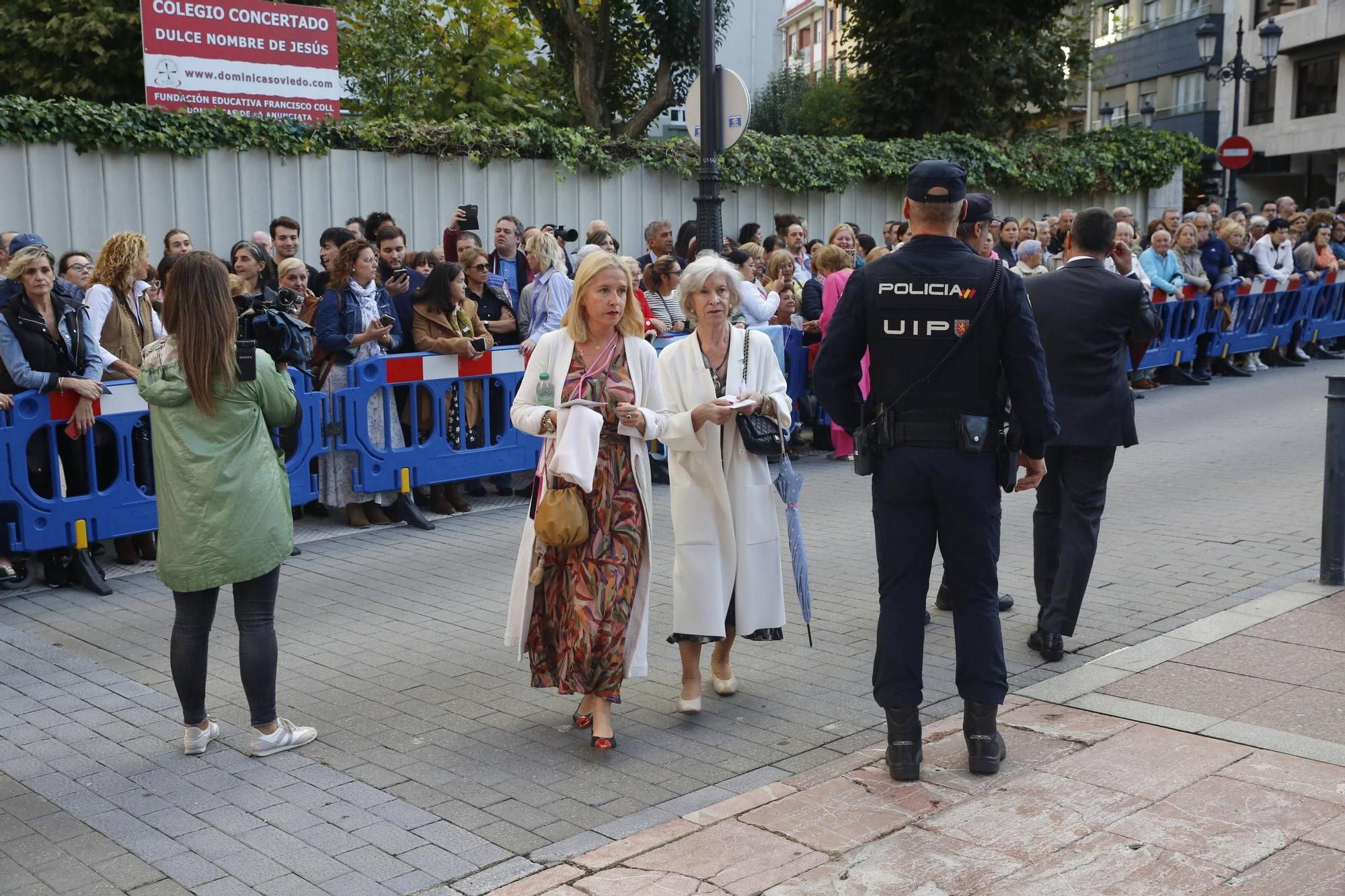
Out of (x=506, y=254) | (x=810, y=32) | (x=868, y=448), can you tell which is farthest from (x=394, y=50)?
(x=810, y=32)

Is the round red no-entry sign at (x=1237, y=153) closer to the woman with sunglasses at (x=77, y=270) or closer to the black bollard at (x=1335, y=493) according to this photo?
the black bollard at (x=1335, y=493)

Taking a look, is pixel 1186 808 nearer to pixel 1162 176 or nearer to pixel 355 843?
pixel 355 843

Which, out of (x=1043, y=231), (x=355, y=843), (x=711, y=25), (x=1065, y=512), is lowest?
(x=355, y=843)

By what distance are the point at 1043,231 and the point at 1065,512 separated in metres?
11.0

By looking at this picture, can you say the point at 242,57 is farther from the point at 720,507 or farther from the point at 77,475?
the point at 720,507

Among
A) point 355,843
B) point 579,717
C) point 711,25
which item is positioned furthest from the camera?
point 711,25

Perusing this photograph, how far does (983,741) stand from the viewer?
481 cm

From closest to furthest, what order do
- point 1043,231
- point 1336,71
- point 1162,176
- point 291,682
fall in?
point 291,682 < point 1043,231 < point 1162,176 < point 1336,71

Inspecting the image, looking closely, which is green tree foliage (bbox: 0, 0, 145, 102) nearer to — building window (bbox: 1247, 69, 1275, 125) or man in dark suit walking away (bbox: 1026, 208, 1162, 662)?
man in dark suit walking away (bbox: 1026, 208, 1162, 662)

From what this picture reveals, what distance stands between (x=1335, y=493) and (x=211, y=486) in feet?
18.7

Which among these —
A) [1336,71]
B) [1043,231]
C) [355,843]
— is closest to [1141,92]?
[1336,71]

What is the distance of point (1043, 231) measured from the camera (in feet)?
54.5

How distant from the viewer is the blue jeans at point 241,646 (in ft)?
16.8

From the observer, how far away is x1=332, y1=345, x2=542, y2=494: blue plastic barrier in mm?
9391
